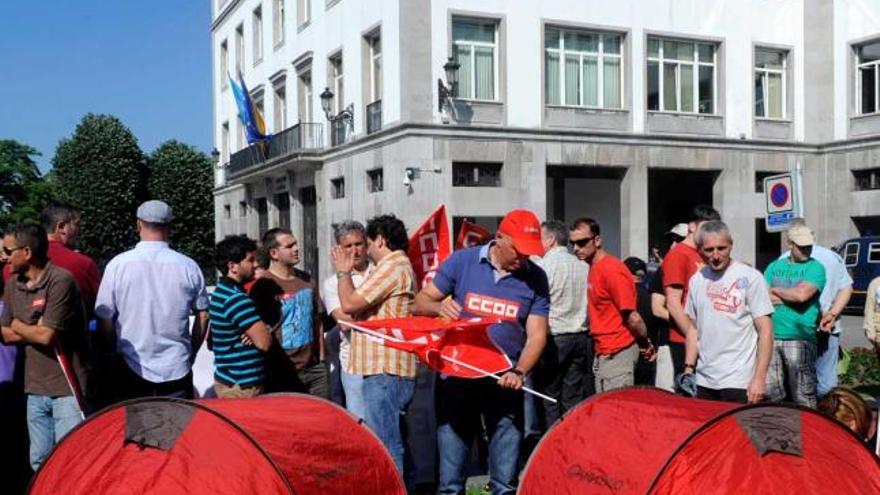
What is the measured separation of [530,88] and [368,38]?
16.9 feet

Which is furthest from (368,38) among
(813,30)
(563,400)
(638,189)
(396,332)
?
(396,332)

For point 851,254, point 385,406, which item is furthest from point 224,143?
point 385,406

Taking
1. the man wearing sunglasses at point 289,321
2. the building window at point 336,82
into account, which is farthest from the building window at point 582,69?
the man wearing sunglasses at point 289,321

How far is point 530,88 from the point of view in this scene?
90.1ft

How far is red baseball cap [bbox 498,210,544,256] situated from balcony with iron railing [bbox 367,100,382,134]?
2278 centimetres

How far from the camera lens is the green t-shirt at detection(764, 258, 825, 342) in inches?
303

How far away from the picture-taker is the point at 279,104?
37594 mm

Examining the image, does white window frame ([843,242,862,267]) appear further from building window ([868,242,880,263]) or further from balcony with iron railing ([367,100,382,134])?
balcony with iron railing ([367,100,382,134])

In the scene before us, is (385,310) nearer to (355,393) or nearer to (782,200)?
(355,393)

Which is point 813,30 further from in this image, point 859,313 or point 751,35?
point 859,313

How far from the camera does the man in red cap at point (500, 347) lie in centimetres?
547

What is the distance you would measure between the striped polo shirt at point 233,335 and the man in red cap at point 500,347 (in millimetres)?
1157

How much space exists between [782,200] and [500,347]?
8070 mm

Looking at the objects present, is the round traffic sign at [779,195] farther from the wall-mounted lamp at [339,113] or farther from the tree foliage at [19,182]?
the tree foliage at [19,182]
